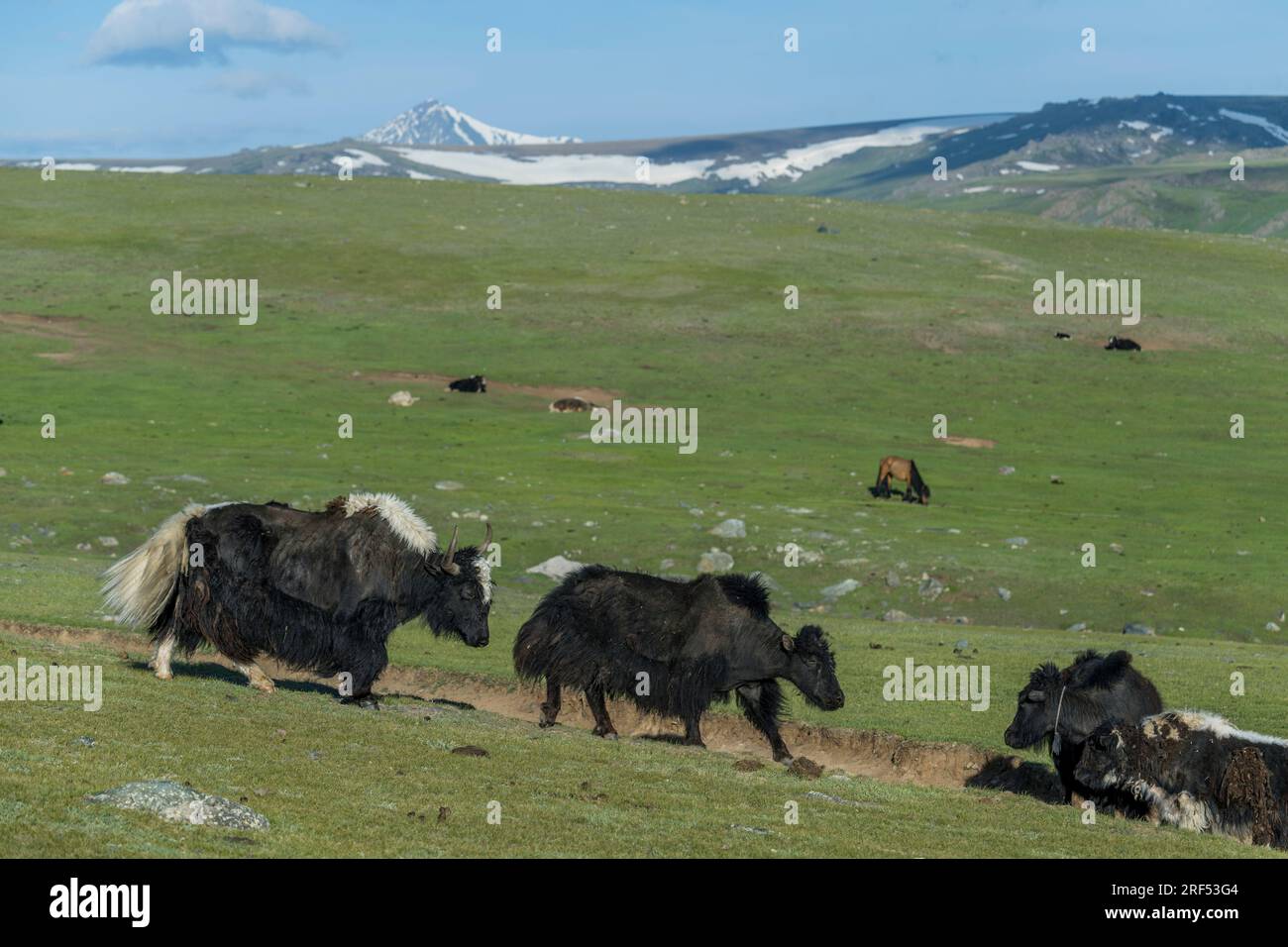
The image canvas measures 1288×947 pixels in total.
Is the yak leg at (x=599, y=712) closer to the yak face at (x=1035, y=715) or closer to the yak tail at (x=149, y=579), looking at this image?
the yak face at (x=1035, y=715)

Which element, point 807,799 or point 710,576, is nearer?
point 807,799

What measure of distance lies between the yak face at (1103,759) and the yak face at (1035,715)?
34.9 inches

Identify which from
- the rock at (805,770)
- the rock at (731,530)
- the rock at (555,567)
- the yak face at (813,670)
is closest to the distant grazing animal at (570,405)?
the rock at (731,530)

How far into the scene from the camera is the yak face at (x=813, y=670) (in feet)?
60.5

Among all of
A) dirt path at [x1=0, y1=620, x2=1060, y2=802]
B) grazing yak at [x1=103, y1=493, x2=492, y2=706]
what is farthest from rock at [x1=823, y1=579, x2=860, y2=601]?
grazing yak at [x1=103, y1=493, x2=492, y2=706]

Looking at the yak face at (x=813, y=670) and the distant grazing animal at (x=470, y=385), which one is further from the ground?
the distant grazing animal at (x=470, y=385)

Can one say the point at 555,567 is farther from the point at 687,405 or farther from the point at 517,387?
the point at 517,387

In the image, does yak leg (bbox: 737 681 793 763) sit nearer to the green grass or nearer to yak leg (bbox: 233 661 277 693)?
the green grass

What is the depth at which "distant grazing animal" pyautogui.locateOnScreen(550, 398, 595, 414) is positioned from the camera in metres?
58.5

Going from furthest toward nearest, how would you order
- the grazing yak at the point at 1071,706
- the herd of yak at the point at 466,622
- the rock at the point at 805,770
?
1. the herd of yak at the point at 466,622
2. the grazing yak at the point at 1071,706
3. the rock at the point at 805,770
